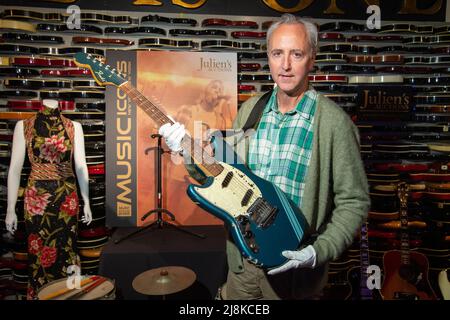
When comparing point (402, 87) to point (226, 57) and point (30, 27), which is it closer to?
point (226, 57)

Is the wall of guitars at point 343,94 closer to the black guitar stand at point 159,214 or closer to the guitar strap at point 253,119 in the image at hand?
the black guitar stand at point 159,214

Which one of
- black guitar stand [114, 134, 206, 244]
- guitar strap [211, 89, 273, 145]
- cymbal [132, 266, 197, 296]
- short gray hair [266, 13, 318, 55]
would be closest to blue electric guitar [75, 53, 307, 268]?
guitar strap [211, 89, 273, 145]

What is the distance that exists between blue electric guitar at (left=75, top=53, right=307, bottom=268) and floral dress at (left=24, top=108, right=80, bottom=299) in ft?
5.87

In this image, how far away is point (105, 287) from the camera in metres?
2.17

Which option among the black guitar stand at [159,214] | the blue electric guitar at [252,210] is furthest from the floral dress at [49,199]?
the blue electric guitar at [252,210]

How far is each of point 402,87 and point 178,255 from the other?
3.02 m

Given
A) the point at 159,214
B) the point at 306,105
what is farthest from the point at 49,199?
the point at 306,105

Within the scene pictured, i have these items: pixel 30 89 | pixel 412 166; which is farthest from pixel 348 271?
pixel 30 89

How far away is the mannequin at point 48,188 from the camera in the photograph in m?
2.86

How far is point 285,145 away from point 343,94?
254 cm

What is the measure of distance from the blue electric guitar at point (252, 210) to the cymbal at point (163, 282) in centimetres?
95

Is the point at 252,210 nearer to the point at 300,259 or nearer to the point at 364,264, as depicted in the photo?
the point at 300,259

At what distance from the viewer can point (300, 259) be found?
4.79ft

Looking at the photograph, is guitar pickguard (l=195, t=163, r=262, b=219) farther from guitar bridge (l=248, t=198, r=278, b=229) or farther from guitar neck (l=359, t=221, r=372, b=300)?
guitar neck (l=359, t=221, r=372, b=300)
